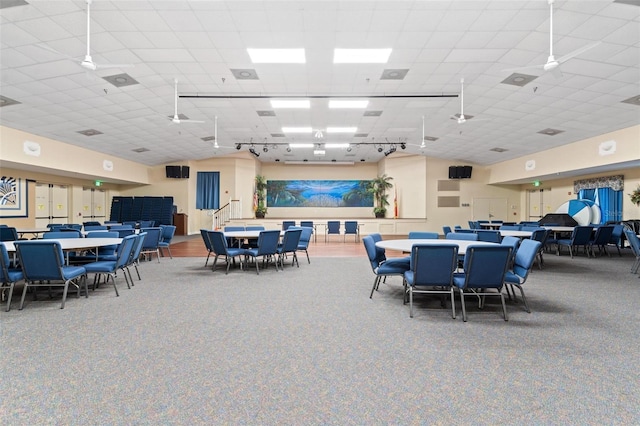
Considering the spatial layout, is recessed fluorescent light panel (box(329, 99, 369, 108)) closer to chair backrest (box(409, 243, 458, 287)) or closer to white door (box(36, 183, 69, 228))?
chair backrest (box(409, 243, 458, 287))

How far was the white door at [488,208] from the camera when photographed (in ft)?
57.7

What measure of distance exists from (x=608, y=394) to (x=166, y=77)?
862 cm

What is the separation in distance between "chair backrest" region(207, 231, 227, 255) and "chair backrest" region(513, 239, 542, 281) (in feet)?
15.8

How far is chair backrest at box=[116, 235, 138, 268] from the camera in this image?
511 centimetres

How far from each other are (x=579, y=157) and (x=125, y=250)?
13198mm

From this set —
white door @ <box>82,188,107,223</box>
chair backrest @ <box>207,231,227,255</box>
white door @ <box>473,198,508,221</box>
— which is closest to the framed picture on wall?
white door @ <box>82,188,107,223</box>

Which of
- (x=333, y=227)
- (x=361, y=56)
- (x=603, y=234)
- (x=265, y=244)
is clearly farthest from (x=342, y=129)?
(x=603, y=234)

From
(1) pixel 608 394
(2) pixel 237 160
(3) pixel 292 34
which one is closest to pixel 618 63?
(3) pixel 292 34

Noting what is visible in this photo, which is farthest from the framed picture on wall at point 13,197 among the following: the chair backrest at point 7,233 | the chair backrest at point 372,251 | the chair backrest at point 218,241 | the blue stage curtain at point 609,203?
the blue stage curtain at point 609,203

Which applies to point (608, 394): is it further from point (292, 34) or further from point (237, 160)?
point (237, 160)

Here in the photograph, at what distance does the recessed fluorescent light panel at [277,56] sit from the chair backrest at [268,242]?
3344 mm

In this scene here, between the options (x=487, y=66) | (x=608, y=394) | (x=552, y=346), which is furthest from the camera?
(x=487, y=66)

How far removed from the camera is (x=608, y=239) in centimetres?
952

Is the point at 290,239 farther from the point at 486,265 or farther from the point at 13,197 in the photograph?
the point at 13,197
